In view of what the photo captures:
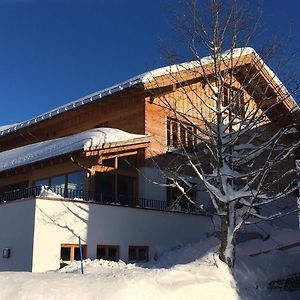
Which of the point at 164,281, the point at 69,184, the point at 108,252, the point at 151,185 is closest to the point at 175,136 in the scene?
the point at 151,185

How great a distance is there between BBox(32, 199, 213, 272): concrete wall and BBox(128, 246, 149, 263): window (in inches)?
6.0

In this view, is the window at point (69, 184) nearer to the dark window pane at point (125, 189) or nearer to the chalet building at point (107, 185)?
the chalet building at point (107, 185)

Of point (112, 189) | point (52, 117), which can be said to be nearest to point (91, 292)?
point (112, 189)

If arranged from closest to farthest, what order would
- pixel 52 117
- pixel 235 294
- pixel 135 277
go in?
pixel 135 277
pixel 235 294
pixel 52 117

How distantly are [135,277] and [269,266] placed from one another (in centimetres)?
487

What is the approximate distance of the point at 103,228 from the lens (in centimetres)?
1530

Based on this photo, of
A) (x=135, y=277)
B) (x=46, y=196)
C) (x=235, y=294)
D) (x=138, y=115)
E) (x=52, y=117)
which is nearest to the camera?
(x=135, y=277)

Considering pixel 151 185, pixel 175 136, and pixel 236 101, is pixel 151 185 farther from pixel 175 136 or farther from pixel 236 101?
pixel 236 101

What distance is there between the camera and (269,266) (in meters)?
13.1

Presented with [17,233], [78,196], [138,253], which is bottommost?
[138,253]

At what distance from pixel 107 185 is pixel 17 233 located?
12.5 ft

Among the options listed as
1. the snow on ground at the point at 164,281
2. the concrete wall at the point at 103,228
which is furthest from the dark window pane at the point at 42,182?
the snow on ground at the point at 164,281

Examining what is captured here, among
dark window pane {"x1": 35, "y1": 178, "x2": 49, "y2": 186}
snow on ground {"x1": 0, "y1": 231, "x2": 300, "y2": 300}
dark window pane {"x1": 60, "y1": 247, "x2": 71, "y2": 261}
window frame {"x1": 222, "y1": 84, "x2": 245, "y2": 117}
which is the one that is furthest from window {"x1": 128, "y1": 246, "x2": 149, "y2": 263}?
window frame {"x1": 222, "y1": 84, "x2": 245, "y2": 117}

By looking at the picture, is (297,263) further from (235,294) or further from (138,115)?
(138,115)
